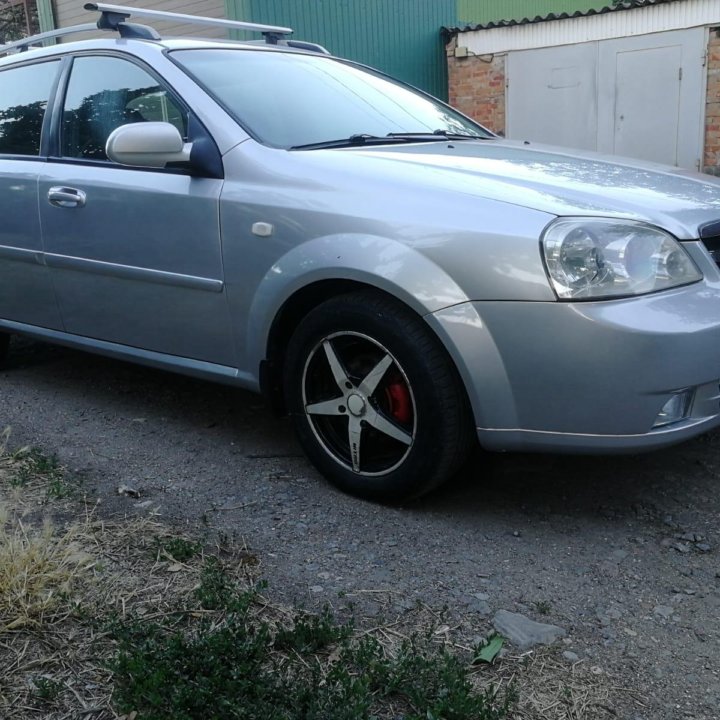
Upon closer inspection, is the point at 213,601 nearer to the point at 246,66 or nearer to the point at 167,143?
the point at 167,143

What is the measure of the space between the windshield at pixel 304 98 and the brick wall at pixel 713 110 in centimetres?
827

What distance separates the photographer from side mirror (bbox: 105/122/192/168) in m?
3.18

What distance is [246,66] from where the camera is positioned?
3.71 metres

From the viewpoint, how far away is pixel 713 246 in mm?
2785

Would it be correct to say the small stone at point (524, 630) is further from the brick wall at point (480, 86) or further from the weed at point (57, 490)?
the brick wall at point (480, 86)

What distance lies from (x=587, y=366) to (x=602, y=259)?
0.32 m

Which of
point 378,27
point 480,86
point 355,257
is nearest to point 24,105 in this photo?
point 355,257

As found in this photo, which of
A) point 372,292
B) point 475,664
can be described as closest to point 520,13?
point 372,292

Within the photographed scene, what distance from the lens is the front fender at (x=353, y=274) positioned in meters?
2.71

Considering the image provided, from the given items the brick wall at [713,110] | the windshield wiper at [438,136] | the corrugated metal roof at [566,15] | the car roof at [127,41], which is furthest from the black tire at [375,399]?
the corrugated metal roof at [566,15]

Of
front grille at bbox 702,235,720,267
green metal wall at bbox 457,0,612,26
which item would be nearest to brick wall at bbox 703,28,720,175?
green metal wall at bbox 457,0,612,26

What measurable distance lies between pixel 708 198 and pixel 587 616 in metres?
1.49

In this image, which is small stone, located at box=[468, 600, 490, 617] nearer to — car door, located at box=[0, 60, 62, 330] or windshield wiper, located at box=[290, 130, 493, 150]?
windshield wiper, located at box=[290, 130, 493, 150]

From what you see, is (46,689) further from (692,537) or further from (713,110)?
(713,110)
